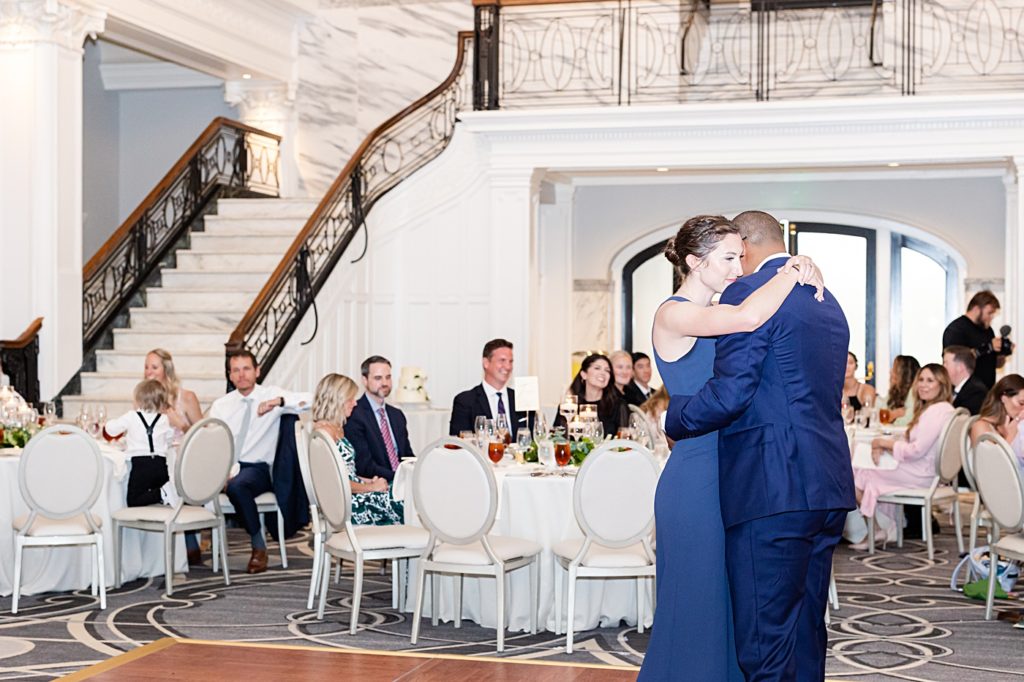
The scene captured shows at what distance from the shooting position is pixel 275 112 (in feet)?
51.2

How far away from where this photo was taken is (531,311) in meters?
12.1

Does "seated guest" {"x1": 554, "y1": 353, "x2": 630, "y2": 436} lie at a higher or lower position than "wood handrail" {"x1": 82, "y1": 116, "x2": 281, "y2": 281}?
lower

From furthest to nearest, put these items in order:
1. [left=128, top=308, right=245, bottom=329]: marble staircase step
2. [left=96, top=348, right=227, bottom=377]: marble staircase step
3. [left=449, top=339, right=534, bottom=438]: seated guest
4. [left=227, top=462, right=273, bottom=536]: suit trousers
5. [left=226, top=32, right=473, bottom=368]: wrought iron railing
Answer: [left=128, top=308, right=245, bottom=329]: marble staircase step
[left=96, top=348, right=227, bottom=377]: marble staircase step
[left=226, top=32, right=473, bottom=368]: wrought iron railing
[left=449, top=339, right=534, bottom=438]: seated guest
[left=227, top=462, right=273, bottom=536]: suit trousers

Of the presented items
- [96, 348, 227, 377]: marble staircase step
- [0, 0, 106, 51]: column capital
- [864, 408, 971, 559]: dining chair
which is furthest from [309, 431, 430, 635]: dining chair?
[0, 0, 106, 51]: column capital

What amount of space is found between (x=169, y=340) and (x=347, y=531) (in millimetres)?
6273

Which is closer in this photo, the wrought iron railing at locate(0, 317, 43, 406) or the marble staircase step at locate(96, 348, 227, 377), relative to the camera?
the wrought iron railing at locate(0, 317, 43, 406)

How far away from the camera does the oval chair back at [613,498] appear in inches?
247

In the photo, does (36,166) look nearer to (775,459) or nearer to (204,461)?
(204,461)

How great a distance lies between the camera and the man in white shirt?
8508mm

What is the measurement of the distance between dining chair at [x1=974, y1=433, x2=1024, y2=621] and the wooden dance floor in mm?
2549

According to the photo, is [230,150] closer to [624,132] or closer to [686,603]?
[624,132]

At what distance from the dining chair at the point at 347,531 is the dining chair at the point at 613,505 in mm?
937

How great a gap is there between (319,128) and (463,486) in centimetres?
1014

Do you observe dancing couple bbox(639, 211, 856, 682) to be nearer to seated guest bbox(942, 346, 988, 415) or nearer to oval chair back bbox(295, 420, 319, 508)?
oval chair back bbox(295, 420, 319, 508)
